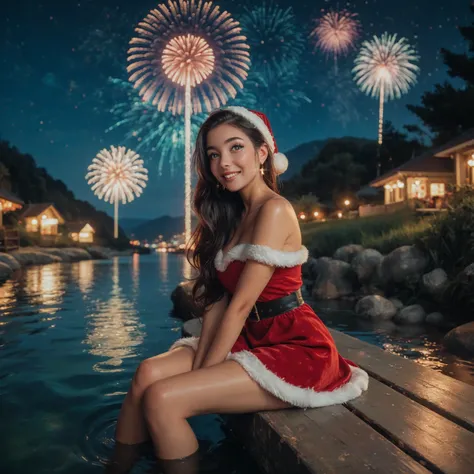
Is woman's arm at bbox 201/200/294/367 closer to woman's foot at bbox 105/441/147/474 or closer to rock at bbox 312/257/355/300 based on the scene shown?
woman's foot at bbox 105/441/147/474

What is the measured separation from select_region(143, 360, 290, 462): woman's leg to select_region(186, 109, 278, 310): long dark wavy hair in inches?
28.3

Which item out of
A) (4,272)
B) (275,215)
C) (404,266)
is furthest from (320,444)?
(4,272)

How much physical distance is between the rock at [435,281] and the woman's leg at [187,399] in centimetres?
754

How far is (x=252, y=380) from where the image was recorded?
260 centimetres

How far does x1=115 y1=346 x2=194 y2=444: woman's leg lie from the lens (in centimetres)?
273

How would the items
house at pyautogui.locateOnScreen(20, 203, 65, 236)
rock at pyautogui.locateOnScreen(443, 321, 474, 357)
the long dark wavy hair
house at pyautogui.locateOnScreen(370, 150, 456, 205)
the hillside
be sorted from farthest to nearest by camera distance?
the hillside → house at pyautogui.locateOnScreen(20, 203, 65, 236) → house at pyautogui.locateOnScreen(370, 150, 456, 205) → rock at pyautogui.locateOnScreen(443, 321, 474, 357) → the long dark wavy hair

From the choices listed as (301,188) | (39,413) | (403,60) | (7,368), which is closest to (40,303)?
(7,368)

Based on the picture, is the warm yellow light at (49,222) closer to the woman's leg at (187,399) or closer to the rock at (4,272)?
the rock at (4,272)

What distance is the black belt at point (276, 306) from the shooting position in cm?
287

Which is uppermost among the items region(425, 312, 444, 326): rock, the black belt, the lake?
the black belt

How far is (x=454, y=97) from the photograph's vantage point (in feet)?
84.7

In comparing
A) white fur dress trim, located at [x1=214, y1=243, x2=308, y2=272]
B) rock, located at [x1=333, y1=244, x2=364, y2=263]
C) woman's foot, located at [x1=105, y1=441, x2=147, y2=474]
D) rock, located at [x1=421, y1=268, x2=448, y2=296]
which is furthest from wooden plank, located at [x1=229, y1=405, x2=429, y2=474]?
rock, located at [x1=333, y1=244, x2=364, y2=263]

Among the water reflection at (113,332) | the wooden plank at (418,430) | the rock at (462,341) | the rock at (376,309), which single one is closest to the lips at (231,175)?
the wooden plank at (418,430)

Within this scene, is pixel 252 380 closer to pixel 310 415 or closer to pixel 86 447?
pixel 310 415
